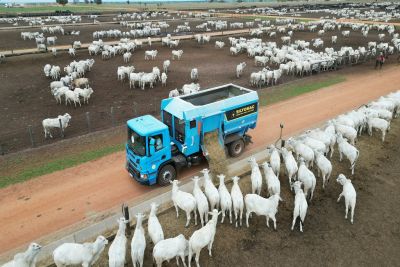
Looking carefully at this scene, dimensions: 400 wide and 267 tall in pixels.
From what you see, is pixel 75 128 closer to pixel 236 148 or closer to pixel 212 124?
pixel 212 124

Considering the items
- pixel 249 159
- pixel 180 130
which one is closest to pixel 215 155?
pixel 249 159

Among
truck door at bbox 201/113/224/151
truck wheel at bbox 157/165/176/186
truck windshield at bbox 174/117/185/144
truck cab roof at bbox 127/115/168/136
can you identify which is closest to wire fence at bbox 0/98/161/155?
truck cab roof at bbox 127/115/168/136

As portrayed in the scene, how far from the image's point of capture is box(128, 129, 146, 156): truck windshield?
14734 millimetres

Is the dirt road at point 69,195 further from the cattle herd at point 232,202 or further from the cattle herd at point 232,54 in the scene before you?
the cattle herd at point 232,54

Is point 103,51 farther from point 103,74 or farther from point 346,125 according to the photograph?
point 346,125

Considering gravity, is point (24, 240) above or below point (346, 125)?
below

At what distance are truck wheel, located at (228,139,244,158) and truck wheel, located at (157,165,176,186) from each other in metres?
3.79

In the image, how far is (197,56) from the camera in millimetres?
46438

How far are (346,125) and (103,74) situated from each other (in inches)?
1035

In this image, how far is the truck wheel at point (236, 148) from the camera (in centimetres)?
1833

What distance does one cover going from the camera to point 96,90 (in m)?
31.1

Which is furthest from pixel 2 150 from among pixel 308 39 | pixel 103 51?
pixel 308 39

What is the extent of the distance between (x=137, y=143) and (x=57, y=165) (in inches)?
232

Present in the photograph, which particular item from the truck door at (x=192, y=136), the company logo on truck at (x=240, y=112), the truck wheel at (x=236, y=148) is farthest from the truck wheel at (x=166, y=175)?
the company logo on truck at (x=240, y=112)
